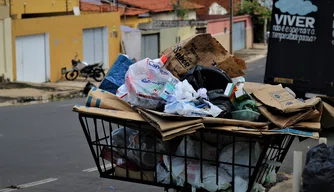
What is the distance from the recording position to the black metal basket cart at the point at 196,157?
12.7ft

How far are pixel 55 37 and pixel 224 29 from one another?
18.4 meters

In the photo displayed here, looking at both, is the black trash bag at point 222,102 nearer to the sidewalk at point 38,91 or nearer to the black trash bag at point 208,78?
the black trash bag at point 208,78

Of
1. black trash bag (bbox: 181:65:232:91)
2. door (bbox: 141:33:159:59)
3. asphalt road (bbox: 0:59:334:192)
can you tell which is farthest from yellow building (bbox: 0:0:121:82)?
black trash bag (bbox: 181:65:232:91)

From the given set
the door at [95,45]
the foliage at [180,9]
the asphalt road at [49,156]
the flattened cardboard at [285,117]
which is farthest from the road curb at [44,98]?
the foliage at [180,9]

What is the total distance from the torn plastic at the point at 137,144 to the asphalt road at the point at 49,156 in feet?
8.91

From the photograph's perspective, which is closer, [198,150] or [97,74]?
[198,150]

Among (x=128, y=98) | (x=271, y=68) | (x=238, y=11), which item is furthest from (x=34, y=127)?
(x=238, y=11)

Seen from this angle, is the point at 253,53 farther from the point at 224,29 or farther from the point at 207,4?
the point at 207,4

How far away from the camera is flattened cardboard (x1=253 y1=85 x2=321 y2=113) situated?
3.85 m

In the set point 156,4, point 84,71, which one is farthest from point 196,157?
point 156,4

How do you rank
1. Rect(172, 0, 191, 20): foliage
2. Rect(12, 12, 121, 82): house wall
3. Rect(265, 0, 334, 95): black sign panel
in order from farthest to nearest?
1. Rect(172, 0, 191, 20): foliage
2. Rect(12, 12, 121, 82): house wall
3. Rect(265, 0, 334, 95): black sign panel

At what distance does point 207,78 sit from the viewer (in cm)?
421

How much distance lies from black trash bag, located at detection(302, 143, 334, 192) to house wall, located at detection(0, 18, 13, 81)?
2226 cm

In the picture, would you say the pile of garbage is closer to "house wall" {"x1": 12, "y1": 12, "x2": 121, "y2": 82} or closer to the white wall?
"house wall" {"x1": 12, "y1": 12, "x2": 121, "y2": 82}
